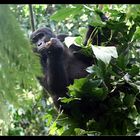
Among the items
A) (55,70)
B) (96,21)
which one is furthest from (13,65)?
(55,70)

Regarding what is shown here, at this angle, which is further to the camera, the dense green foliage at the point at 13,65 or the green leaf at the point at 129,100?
the green leaf at the point at 129,100

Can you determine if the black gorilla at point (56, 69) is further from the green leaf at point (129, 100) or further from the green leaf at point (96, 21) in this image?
the green leaf at point (129, 100)

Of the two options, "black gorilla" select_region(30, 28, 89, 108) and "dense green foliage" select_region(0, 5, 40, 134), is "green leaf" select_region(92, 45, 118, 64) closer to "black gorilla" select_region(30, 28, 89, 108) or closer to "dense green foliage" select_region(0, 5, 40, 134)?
"black gorilla" select_region(30, 28, 89, 108)

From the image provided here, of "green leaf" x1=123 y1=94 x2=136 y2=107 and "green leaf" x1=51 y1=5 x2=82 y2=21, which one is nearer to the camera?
"green leaf" x1=123 y1=94 x2=136 y2=107

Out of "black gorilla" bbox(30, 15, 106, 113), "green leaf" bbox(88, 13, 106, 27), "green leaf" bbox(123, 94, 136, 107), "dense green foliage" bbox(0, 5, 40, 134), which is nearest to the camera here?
"dense green foliage" bbox(0, 5, 40, 134)

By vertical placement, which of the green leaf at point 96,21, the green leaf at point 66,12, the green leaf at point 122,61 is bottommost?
the green leaf at point 122,61

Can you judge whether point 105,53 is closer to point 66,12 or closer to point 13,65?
point 66,12

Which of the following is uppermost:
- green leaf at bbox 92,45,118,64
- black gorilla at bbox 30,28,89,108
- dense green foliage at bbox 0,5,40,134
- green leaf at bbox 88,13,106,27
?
dense green foliage at bbox 0,5,40,134

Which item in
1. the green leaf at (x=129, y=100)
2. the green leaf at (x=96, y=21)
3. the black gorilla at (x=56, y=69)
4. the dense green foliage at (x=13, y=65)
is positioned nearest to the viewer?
the dense green foliage at (x=13, y=65)

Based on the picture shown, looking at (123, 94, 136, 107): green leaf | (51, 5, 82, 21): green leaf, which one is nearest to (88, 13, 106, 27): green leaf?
(51, 5, 82, 21): green leaf

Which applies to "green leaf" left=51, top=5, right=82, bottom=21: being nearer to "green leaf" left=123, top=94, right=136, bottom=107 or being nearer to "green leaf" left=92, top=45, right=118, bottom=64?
"green leaf" left=92, top=45, right=118, bottom=64

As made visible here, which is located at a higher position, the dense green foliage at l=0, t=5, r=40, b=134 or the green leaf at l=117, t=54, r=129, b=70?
the dense green foliage at l=0, t=5, r=40, b=134

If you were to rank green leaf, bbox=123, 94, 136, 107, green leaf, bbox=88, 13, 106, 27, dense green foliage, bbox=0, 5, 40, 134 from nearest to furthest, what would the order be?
dense green foliage, bbox=0, 5, 40, 134 < green leaf, bbox=123, 94, 136, 107 < green leaf, bbox=88, 13, 106, 27

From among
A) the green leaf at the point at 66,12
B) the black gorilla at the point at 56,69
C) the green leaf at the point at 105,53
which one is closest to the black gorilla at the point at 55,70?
the black gorilla at the point at 56,69
